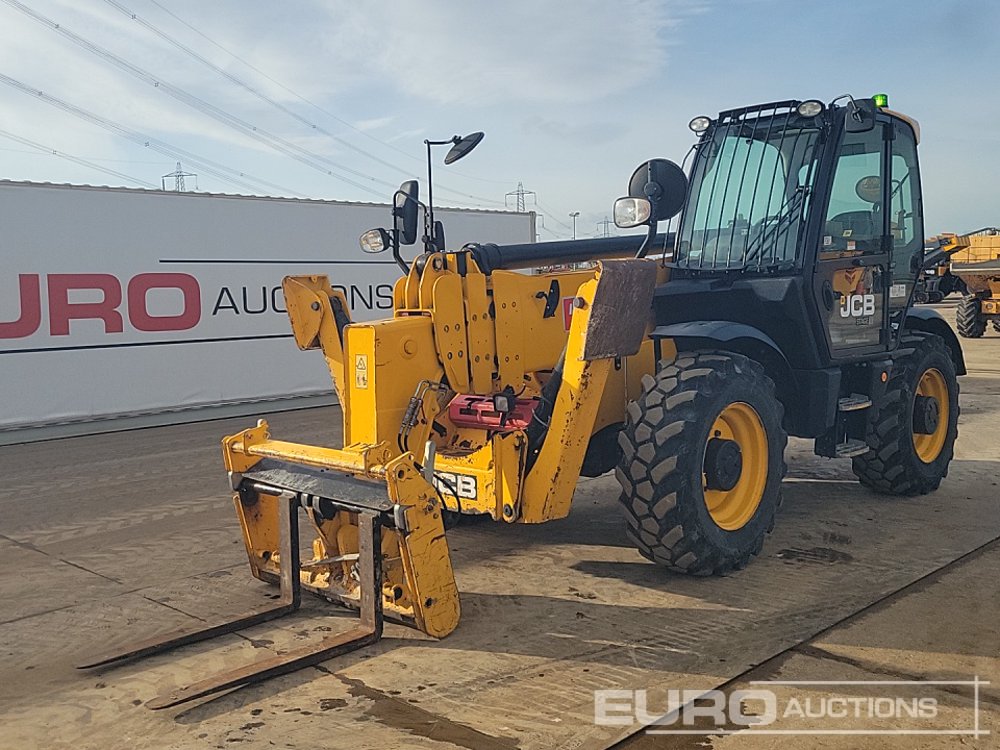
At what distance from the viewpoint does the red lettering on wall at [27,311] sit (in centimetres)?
1043

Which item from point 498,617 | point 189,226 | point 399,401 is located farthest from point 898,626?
point 189,226

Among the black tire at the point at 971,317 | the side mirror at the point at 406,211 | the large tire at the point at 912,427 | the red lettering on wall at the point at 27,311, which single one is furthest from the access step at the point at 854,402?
the black tire at the point at 971,317

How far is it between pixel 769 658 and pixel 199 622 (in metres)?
2.67

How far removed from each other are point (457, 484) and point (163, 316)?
7954 mm

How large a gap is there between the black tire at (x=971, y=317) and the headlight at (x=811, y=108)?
16879 millimetres

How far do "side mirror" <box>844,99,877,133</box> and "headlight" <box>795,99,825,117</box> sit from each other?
0.19 m

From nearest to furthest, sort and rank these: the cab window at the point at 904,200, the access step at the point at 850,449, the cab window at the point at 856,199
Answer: the cab window at the point at 856,199
the access step at the point at 850,449
the cab window at the point at 904,200

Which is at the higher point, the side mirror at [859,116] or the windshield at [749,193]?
the side mirror at [859,116]

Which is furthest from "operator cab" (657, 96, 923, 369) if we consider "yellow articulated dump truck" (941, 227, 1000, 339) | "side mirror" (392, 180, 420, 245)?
"yellow articulated dump truck" (941, 227, 1000, 339)

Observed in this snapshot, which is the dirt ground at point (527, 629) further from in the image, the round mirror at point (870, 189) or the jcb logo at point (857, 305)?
the round mirror at point (870, 189)

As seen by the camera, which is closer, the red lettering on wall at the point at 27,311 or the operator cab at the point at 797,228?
the operator cab at the point at 797,228

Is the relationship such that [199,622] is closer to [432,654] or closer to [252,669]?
[252,669]

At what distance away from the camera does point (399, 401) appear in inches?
191

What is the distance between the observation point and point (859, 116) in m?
5.60
